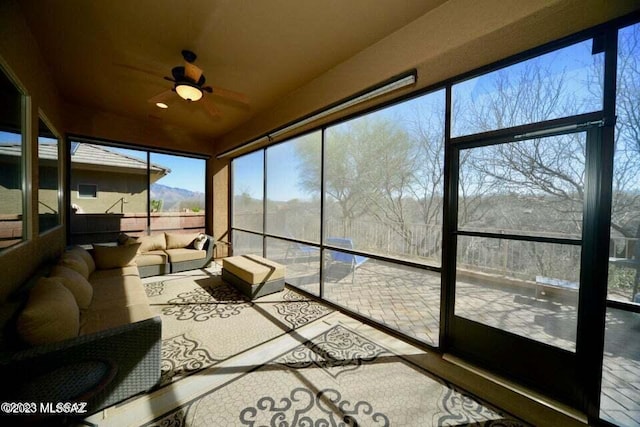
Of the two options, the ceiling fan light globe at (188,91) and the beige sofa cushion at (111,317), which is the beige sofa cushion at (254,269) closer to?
the beige sofa cushion at (111,317)

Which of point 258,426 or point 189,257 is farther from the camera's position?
point 189,257

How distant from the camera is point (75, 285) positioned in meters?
2.20

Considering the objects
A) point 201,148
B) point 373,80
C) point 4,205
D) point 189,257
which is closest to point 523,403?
point 373,80

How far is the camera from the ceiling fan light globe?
258 centimetres

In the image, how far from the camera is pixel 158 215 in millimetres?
5391

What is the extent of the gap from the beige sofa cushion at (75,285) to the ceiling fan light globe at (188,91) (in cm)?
213

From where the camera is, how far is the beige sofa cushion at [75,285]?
214 cm

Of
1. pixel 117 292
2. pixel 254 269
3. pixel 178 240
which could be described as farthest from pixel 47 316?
pixel 178 240

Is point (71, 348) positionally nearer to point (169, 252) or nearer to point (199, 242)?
point (169, 252)

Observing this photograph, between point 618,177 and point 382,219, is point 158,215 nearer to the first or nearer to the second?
point 382,219

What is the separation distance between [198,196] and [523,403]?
6.57 meters

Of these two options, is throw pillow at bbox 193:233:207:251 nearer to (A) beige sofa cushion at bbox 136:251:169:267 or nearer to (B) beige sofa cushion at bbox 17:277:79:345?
(A) beige sofa cushion at bbox 136:251:169:267

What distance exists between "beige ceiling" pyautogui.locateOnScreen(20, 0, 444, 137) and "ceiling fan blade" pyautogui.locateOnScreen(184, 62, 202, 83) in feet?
0.79

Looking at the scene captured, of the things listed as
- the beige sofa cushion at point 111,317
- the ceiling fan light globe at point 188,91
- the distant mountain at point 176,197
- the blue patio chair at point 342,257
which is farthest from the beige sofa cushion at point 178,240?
the ceiling fan light globe at point 188,91
